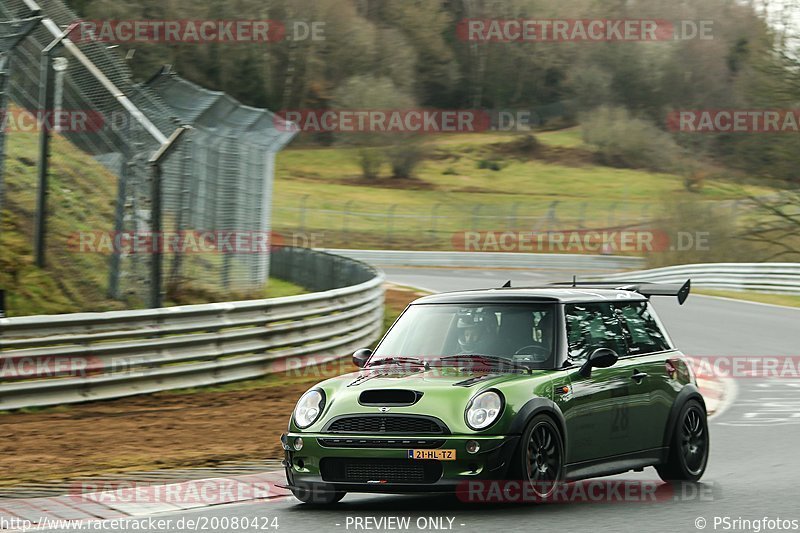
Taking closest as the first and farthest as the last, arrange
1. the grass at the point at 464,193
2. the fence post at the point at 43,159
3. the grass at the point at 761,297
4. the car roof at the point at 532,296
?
the car roof at the point at 532,296 < the fence post at the point at 43,159 < the grass at the point at 761,297 < the grass at the point at 464,193

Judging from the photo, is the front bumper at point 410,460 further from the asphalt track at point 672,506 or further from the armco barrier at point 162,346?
the armco barrier at point 162,346

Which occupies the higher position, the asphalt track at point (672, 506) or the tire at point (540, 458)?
the tire at point (540, 458)

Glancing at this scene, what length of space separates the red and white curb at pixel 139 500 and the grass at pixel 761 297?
957 inches

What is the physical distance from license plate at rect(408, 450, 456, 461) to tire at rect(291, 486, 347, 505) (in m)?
0.70

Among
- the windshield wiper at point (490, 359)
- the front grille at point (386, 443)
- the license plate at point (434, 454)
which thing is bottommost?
the license plate at point (434, 454)

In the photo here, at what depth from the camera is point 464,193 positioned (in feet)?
274

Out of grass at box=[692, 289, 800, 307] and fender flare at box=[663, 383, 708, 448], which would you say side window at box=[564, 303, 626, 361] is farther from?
grass at box=[692, 289, 800, 307]

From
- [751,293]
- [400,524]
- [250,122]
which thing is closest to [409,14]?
[751,293]

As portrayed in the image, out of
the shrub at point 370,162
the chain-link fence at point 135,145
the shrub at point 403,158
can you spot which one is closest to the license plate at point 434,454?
the chain-link fence at point 135,145

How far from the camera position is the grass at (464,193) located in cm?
6281

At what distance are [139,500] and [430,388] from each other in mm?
2173

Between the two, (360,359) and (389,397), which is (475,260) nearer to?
(360,359)

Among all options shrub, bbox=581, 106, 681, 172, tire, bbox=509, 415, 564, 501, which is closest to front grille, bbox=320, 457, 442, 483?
tire, bbox=509, 415, 564, 501

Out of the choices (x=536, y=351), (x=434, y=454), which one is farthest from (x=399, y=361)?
(x=434, y=454)
